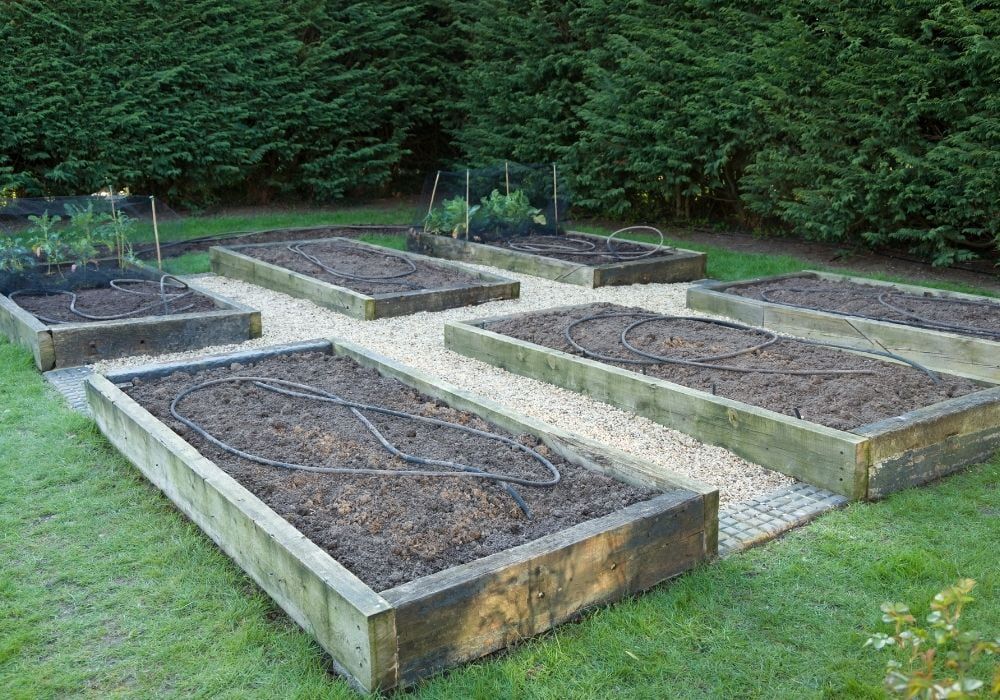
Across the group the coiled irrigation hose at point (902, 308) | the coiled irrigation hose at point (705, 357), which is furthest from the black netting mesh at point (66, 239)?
the coiled irrigation hose at point (902, 308)

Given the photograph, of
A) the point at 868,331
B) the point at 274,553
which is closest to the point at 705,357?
the point at 868,331

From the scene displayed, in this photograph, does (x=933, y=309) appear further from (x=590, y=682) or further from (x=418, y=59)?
(x=418, y=59)

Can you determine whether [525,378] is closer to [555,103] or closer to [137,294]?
[137,294]

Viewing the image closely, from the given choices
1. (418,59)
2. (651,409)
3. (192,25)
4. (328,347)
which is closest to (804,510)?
(651,409)

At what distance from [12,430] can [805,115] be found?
25.9ft

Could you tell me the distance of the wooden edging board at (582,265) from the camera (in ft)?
28.9

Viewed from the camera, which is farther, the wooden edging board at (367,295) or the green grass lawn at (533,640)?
the wooden edging board at (367,295)

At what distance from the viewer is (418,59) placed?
14.9 metres

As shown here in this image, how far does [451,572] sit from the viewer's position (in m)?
2.83

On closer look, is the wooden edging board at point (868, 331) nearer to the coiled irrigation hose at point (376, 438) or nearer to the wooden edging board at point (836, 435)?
the wooden edging board at point (836, 435)

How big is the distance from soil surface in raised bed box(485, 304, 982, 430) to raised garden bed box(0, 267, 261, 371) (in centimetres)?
204

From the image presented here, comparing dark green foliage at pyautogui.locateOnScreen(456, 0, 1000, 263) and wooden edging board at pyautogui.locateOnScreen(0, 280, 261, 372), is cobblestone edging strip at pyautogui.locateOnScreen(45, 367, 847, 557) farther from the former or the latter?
dark green foliage at pyautogui.locateOnScreen(456, 0, 1000, 263)

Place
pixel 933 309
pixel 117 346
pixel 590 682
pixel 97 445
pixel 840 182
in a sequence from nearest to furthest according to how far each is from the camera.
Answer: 1. pixel 590 682
2. pixel 97 445
3. pixel 117 346
4. pixel 933 309
5. pixel 840 182

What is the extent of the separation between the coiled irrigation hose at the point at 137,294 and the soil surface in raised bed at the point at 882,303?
4456mm
